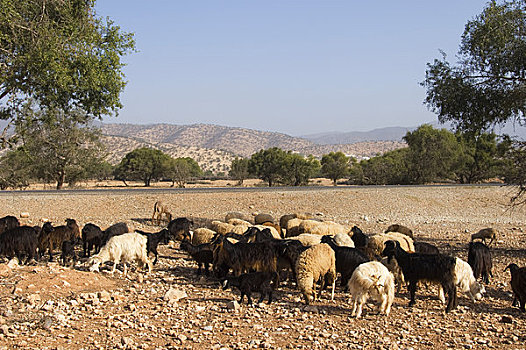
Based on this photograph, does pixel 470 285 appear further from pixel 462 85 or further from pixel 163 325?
pixel 462 85

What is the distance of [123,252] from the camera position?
1125 cm

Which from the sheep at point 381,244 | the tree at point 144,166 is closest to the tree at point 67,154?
the tree at point 144,166

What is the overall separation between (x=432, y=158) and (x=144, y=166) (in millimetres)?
32818

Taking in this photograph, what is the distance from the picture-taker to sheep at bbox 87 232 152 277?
11055 mm

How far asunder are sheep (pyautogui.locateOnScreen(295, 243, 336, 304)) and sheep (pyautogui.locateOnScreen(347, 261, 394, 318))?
92 centimetres

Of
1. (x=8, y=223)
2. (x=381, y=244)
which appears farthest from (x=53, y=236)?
(x=381, y=244)

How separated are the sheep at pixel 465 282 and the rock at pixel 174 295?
5363mm

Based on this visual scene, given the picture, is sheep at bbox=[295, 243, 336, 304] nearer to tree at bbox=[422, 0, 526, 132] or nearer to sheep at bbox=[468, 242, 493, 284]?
sheep at bbox=[468, 242, 493, 284]

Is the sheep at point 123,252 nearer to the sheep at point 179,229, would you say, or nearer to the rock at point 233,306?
the rock at point 233,306

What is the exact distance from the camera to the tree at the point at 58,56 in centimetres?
1243

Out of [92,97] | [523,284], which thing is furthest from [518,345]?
[92,97]

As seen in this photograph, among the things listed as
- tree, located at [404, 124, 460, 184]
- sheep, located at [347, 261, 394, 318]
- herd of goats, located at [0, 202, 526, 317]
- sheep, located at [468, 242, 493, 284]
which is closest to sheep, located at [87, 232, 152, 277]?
herd of goats, located at [0, 202, 526, 317]

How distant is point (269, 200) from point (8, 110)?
52.9 ft

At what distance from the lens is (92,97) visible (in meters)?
15.3
